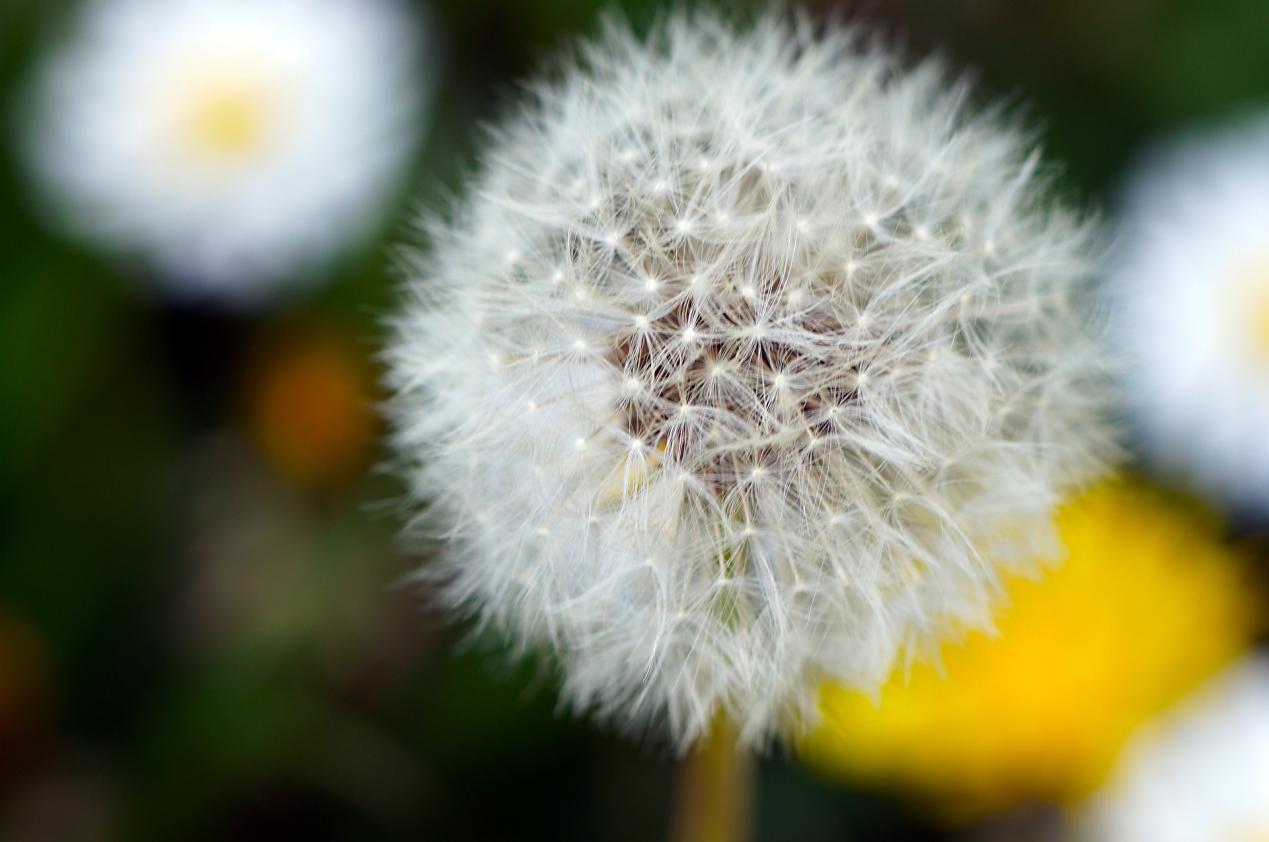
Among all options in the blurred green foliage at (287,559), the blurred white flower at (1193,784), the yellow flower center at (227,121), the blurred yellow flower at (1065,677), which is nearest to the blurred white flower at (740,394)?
the blurred yellow flower at (1065,677)

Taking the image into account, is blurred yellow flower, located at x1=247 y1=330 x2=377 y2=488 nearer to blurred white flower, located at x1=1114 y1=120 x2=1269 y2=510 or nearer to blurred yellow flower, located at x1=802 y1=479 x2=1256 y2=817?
blurred yellow flower, located at x1=802 y1=479 x2=1256 y2=817

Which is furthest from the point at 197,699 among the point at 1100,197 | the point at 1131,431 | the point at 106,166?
the point at 1100,197

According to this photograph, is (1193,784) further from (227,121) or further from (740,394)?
(227,121)

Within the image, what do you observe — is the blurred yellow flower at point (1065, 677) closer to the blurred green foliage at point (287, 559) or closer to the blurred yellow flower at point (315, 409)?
the blurred green foliage at point (287, 559)

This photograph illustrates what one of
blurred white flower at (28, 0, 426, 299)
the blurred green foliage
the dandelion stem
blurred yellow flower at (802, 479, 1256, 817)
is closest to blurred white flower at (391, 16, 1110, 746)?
the dandelion stem

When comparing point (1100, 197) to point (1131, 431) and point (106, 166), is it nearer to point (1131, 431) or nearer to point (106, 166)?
point (1131, 431)

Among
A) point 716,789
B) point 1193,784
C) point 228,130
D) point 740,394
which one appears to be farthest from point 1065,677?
point 228,130
